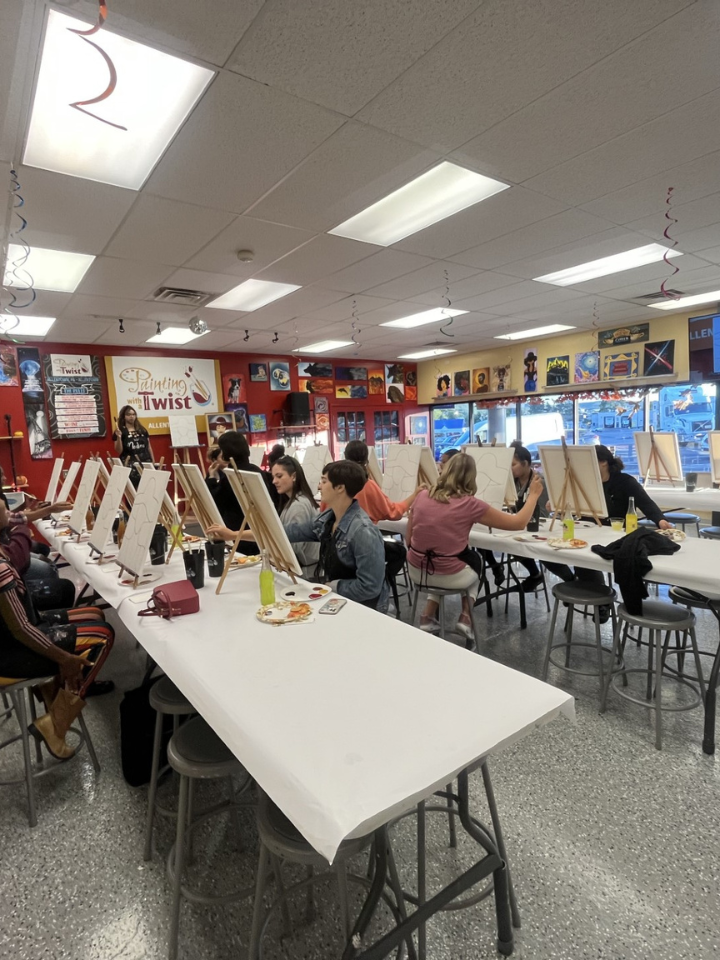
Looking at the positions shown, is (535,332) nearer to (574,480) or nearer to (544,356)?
(544,356)

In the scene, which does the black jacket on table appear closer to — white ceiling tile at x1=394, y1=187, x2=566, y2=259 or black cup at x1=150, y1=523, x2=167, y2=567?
white ceiling tile at x1=394, y1=187, x2=566, y2=259

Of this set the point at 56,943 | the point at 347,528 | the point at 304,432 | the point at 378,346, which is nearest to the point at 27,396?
the point at 304,432

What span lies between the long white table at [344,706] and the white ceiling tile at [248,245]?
253 cm

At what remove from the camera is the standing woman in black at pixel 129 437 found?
Result: 680cm

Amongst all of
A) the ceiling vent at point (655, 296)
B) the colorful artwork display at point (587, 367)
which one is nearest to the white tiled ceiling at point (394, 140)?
the ceiling vent at point (655, 296)

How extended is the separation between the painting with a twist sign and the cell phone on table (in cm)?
605

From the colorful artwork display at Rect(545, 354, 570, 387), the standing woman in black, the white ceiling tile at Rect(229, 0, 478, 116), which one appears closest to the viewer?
the white ceiling tile at Rect(229, 0, 478, 116)

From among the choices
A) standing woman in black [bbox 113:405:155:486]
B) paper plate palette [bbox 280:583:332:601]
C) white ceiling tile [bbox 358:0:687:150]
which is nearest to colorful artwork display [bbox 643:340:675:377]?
white ceiling tile [bbox 358:0:687:150]

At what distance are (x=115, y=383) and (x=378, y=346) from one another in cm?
401

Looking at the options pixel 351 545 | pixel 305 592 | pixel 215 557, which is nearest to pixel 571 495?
Answer: pixel 351 545

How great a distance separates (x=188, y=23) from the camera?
1575 millimetres

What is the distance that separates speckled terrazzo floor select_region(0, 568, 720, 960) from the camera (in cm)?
148

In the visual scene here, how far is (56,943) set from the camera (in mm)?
1519

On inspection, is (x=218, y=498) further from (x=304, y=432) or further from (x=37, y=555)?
(x=304, y=432)
